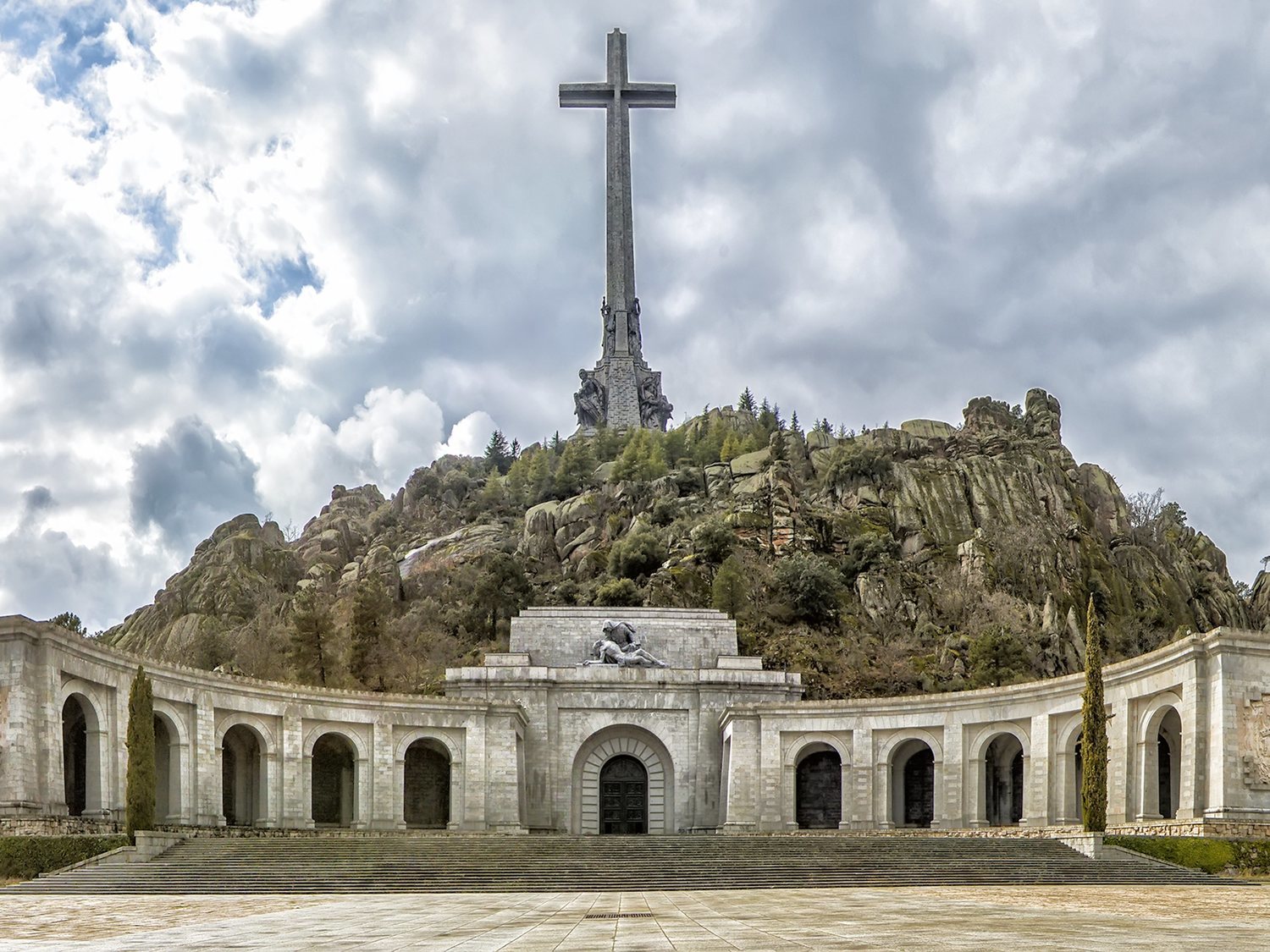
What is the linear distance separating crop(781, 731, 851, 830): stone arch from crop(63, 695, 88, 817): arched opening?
964 inches

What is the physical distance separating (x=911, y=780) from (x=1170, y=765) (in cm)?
1130

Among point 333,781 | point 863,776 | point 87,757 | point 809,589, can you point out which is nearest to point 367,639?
point 333,781

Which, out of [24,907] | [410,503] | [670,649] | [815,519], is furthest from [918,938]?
[410,503]

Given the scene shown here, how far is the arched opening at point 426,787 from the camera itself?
176ft

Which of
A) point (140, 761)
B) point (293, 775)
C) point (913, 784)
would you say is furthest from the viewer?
point (913, 784)

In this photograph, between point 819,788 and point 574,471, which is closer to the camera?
point 819,788

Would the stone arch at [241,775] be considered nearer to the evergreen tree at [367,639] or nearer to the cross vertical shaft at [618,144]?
the evergreen tree at [367,639]

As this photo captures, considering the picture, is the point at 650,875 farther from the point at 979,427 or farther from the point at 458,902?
the point at 979,427

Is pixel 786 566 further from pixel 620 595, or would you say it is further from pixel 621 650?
pixel 621 650

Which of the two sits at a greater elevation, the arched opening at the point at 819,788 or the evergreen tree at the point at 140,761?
the evergreen tree at the point at 140,761

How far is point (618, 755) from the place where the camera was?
55531mm

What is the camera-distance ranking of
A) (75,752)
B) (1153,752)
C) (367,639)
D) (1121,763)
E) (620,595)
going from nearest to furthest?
(1153,752) → (1121,763) → (75,752) → (367,639) → (620,595)

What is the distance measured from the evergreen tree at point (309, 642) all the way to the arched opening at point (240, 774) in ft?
52.6

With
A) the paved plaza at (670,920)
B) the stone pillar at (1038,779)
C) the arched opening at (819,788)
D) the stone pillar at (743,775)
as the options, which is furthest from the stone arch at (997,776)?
the paved plaza at (670,920)
